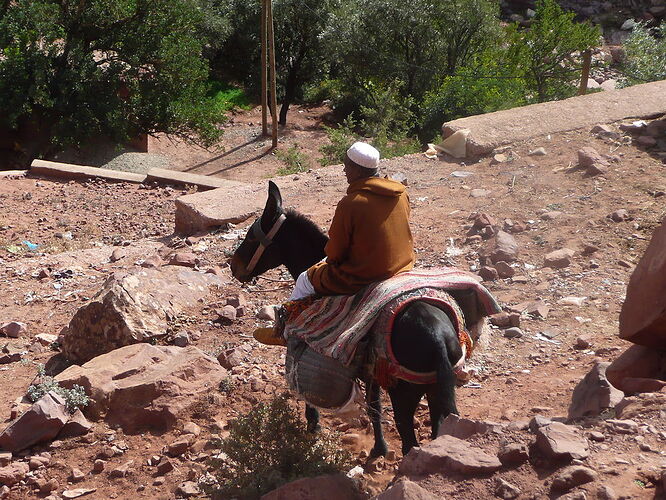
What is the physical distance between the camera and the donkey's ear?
4.79m

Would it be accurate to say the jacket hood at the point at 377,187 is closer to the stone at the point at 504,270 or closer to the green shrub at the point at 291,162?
the stone at the point at 504,270

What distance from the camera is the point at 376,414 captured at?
4.70 m

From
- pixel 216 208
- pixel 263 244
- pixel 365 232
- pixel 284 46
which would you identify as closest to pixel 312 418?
pixel 263 244

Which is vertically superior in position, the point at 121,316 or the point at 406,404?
the point at 406,404

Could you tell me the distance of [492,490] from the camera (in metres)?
3.23

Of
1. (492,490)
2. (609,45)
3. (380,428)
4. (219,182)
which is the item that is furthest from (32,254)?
(609,45)

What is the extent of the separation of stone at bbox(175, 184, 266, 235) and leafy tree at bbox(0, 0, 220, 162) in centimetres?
794

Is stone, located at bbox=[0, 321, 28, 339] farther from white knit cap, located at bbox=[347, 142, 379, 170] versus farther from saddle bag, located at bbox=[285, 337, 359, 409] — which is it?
white knit cap, located at bbox=[347, 142, 379, 170]

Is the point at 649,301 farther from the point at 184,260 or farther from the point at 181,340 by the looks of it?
the point at 184,260

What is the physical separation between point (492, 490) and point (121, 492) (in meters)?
2.37

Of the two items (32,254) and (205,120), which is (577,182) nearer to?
(32,254)

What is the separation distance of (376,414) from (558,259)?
3.11 metres

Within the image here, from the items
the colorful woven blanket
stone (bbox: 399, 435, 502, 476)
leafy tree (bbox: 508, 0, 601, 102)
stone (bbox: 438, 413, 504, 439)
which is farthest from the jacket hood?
leafy tree (bbox: 508, 0, 601, 102)

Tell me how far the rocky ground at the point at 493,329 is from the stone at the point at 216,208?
0.62 feet
